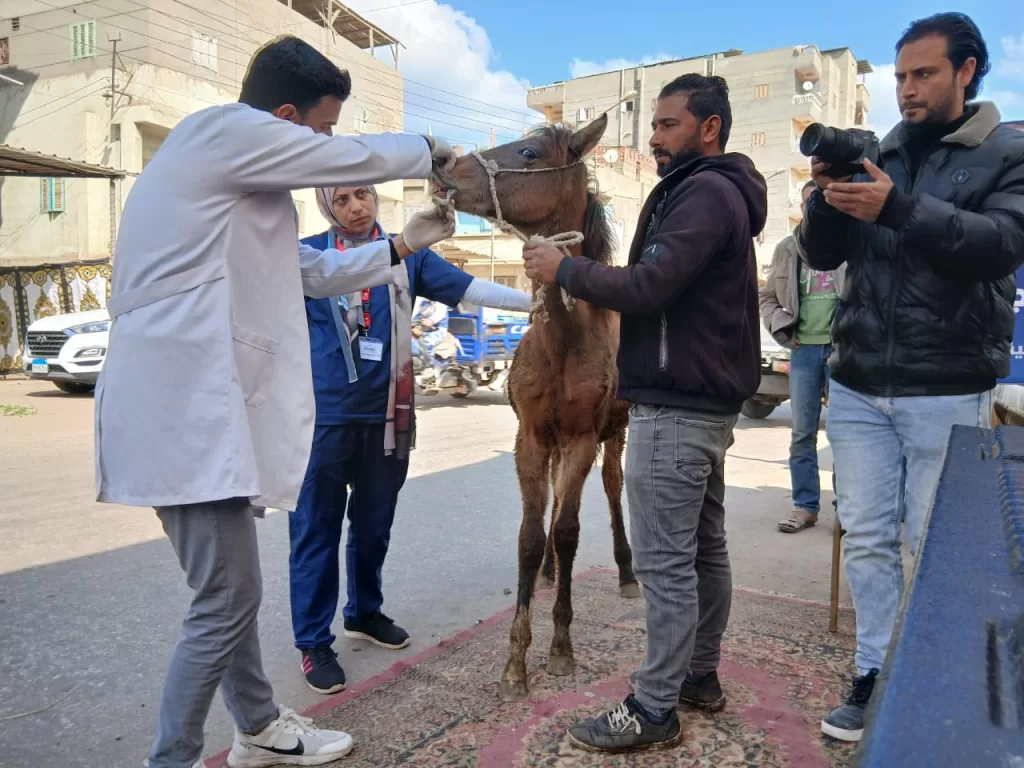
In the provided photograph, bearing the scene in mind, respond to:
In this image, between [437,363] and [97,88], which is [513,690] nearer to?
[437,363]

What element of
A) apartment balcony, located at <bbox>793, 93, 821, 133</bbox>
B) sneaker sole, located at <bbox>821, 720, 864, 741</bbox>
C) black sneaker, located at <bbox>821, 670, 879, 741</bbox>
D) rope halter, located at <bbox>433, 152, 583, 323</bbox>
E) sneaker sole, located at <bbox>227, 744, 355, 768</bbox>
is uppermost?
apartment balcony, located at <bbox>793, 93, 821, 133</bbox>

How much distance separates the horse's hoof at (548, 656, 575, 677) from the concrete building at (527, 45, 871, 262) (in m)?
34.8

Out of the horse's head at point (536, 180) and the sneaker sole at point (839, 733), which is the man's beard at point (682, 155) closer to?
the horse's head at point (536, 180)

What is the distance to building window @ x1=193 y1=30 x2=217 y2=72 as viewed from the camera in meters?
22.5

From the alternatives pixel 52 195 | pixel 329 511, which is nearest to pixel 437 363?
pixel 329 511

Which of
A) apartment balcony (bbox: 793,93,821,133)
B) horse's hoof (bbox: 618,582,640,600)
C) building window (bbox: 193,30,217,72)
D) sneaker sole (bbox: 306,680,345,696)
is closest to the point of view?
sneaker sole (bbox: 306,680,345,696)

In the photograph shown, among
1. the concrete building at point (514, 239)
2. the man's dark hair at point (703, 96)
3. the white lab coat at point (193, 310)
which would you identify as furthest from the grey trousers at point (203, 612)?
the concrete building at point (514, 239)

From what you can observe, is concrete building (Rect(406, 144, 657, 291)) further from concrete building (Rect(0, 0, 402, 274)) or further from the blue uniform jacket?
Answer: the blue uniform jacket

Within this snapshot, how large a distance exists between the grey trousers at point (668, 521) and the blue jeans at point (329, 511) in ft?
3.95

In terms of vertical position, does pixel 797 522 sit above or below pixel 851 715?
below

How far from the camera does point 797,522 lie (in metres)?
5.38

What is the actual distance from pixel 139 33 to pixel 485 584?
2243cm

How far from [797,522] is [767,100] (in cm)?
3845

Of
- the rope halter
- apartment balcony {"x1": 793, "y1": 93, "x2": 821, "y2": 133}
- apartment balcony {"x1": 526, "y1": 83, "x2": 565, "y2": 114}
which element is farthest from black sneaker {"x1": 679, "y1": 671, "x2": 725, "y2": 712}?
apartment balcony {"x1": 526, "y1": 83, "x2": 565, "y2": 114}
